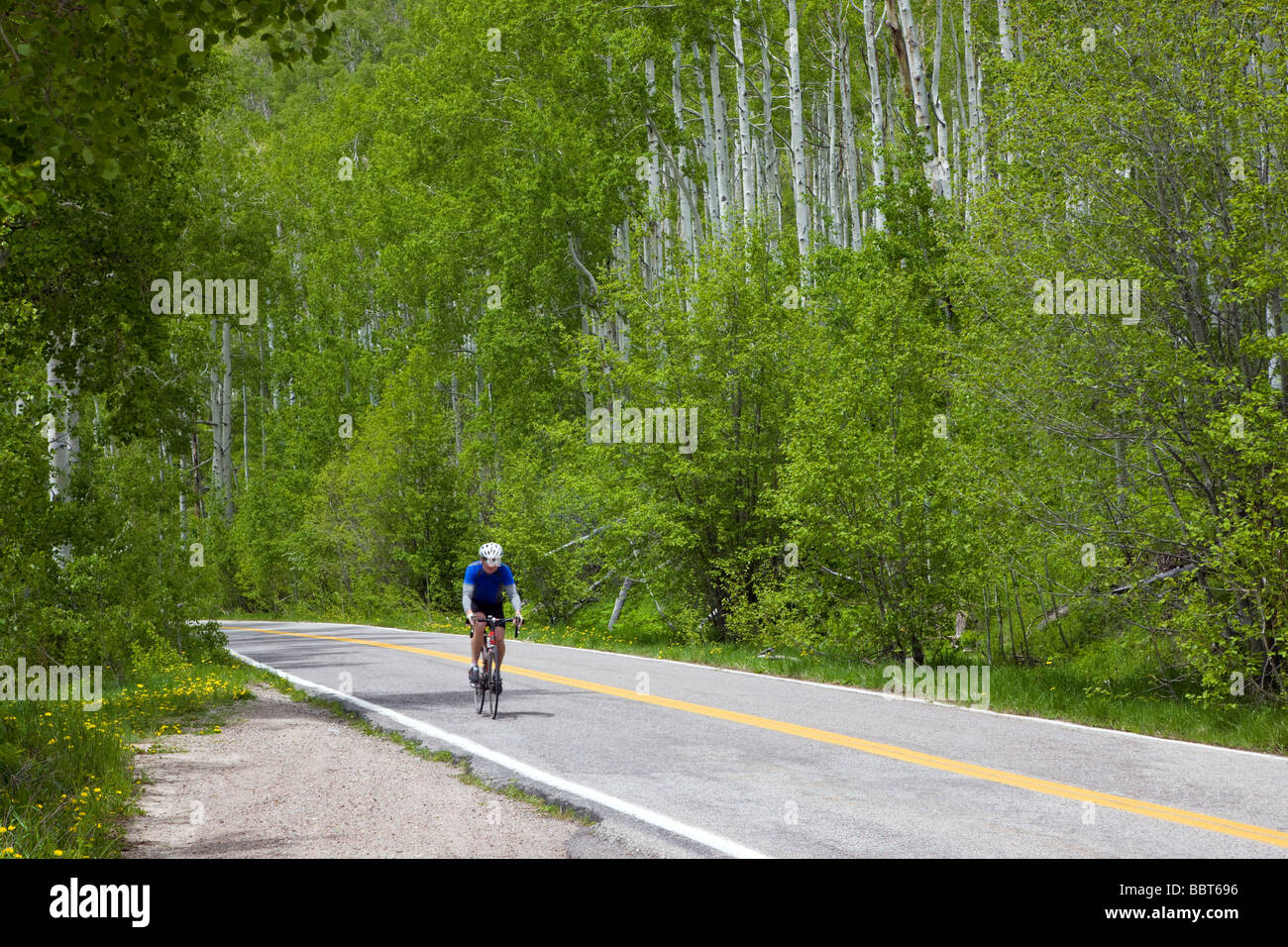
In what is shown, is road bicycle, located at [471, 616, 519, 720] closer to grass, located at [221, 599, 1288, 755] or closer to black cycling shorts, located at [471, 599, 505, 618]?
black cycling shorts, located at [471, 599, 505, 618]

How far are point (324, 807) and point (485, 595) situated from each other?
4876mm

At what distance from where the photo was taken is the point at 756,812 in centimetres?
714

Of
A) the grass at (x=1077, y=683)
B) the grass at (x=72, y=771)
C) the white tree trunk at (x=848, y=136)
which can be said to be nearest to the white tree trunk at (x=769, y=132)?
the white tree trunk at (x=848, y=136)

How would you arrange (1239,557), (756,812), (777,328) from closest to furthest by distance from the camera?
(756,812)
(1239,557)
(777,328)

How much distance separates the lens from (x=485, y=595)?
12578 mm

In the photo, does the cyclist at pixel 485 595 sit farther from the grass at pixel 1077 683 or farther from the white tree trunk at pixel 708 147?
the white tree trunk at pixel 708 147

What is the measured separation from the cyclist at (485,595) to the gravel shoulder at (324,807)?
162 centimetres

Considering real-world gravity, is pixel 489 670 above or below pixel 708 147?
below

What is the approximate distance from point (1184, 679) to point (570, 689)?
7212 millimetres

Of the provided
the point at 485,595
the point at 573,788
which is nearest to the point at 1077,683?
the point at 485,595

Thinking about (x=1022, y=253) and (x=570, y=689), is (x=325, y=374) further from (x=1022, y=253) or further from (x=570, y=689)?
(x=1022, y=253)

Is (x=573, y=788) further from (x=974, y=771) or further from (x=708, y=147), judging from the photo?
(x=708, y=147)

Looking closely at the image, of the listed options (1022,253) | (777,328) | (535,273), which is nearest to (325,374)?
(535,273)

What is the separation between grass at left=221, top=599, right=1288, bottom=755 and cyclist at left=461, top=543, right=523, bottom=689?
4.91 meters
